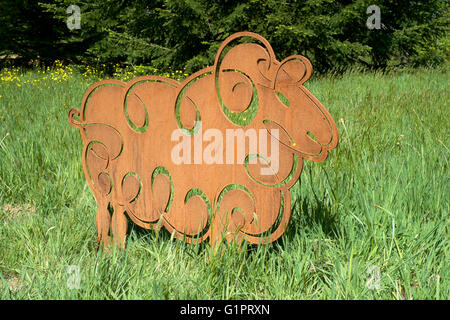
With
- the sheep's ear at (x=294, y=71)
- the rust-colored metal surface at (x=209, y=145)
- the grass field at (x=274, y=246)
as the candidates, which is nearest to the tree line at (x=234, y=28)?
the grass field at (x=274, y=246)

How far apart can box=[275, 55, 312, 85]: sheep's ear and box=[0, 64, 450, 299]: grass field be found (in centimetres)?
48

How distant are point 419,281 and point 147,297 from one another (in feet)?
2.96

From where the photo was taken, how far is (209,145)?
5.12 feet

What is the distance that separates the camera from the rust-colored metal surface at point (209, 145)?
4.64ft

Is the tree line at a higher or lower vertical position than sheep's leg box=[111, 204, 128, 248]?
higher

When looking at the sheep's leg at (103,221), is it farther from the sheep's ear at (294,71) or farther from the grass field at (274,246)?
the sheep's ear at (294,71)

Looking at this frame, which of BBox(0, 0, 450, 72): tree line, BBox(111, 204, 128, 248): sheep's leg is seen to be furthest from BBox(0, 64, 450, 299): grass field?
BBox(0, 0, 450, 72): tree line

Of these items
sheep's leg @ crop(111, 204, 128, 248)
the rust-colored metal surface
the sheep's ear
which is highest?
the sheep's ear

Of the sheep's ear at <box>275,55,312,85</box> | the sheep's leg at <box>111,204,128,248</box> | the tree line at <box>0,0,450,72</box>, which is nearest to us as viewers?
the sheep's ear at <box>275,55,312,85</box>

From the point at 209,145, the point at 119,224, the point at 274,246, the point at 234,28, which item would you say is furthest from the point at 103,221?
the point at 234,28

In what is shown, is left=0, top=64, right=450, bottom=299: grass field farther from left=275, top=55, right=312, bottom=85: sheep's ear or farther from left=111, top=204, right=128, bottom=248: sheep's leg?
left=275, top=55, right=312, bottom=85: sheep's ear

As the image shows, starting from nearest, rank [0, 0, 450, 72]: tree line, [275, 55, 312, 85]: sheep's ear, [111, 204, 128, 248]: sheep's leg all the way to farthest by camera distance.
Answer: [275, 55, 312, 85]: sheep's ear → [111, 204, 128, 248]: sheep's leg → [0, 0, 450, 72]: tree line

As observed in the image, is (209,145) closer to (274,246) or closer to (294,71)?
(294,71)

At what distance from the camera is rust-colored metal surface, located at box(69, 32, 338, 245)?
1.42 m
